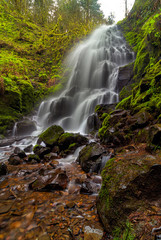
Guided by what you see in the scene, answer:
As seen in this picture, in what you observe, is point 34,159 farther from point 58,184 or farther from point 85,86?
point 85,86

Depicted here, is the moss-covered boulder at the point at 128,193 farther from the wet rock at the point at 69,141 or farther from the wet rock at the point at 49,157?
the wet rock at the point at 69,141

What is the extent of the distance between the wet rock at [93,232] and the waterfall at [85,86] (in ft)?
26.8

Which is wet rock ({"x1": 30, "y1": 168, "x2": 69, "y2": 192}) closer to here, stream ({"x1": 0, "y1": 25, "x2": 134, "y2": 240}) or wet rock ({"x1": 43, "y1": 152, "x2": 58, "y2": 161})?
stream ({"x1": 0, "y1": 25, "x2": 134, "y2": 240})

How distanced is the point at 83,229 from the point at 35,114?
13101 millimetres

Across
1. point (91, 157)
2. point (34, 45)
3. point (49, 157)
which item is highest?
point (34, 45)

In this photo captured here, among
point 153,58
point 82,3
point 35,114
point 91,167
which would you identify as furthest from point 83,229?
point 82,3

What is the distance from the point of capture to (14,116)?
11125 mm

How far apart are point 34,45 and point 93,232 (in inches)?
906

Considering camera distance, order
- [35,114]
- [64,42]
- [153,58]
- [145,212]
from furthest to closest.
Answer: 1. [64,42]
2. [35,114]
3. [153,58]
4. [145,212]

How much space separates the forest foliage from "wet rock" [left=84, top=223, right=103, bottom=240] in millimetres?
10037

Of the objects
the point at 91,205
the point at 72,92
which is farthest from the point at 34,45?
the point at 91,205

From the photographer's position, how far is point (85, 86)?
1579 cm

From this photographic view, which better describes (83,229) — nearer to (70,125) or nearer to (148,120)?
(148,120)

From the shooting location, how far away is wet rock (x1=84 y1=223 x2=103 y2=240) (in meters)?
1.61
